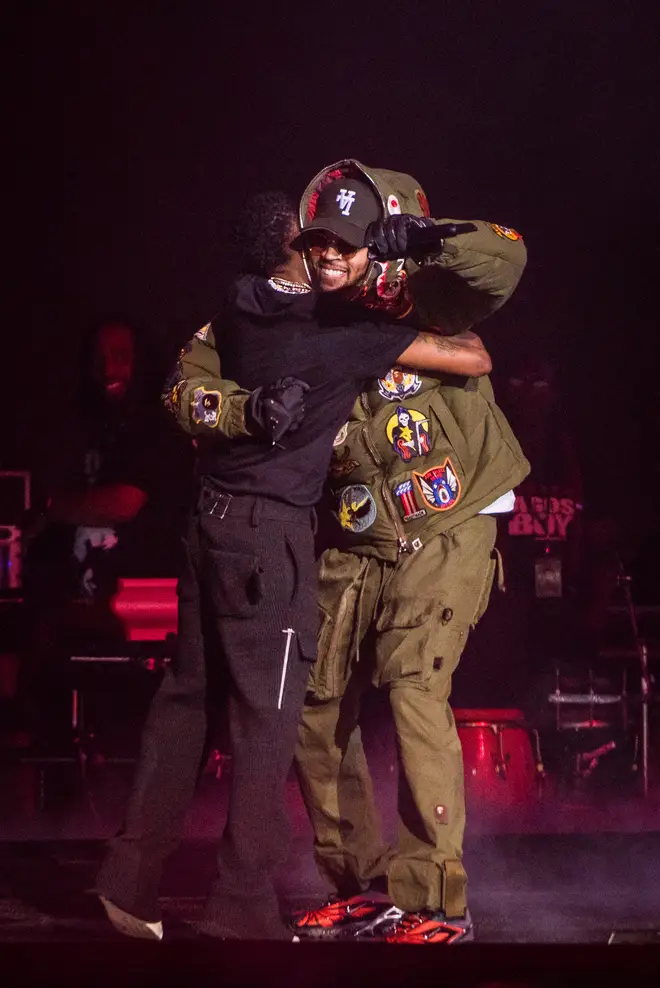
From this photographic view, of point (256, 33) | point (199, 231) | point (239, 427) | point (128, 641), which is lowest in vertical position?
point (128, 641)

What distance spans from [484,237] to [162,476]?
8.99 ft

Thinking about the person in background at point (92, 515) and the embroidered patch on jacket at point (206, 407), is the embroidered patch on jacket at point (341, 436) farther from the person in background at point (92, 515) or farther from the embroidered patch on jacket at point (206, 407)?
the person in background at point (92, 515)

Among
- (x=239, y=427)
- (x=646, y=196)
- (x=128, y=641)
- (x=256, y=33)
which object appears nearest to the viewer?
(x=239, y=427)

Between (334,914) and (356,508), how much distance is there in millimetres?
1115

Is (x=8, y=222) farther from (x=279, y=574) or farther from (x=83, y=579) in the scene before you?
(x=279, y=574)

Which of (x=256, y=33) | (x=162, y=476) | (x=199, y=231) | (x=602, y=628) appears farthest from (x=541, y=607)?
(x=256, y=33)

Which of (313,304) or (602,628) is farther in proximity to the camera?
(602,628)

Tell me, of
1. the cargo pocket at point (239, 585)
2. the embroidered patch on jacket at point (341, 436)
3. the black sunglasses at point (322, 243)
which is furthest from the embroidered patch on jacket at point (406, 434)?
the cargo pocket at point (239, 585)

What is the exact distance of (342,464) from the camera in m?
3.83

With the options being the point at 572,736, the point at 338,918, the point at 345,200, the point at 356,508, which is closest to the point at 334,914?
the point at 338,918

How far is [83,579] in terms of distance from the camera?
5809 mm

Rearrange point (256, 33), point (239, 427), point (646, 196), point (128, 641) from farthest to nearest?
point (646, 196) < point (256, 33) < point (128, 641) < point (239, 427)

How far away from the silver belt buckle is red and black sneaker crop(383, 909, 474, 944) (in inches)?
45.3

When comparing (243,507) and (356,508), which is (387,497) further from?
(243,507)
